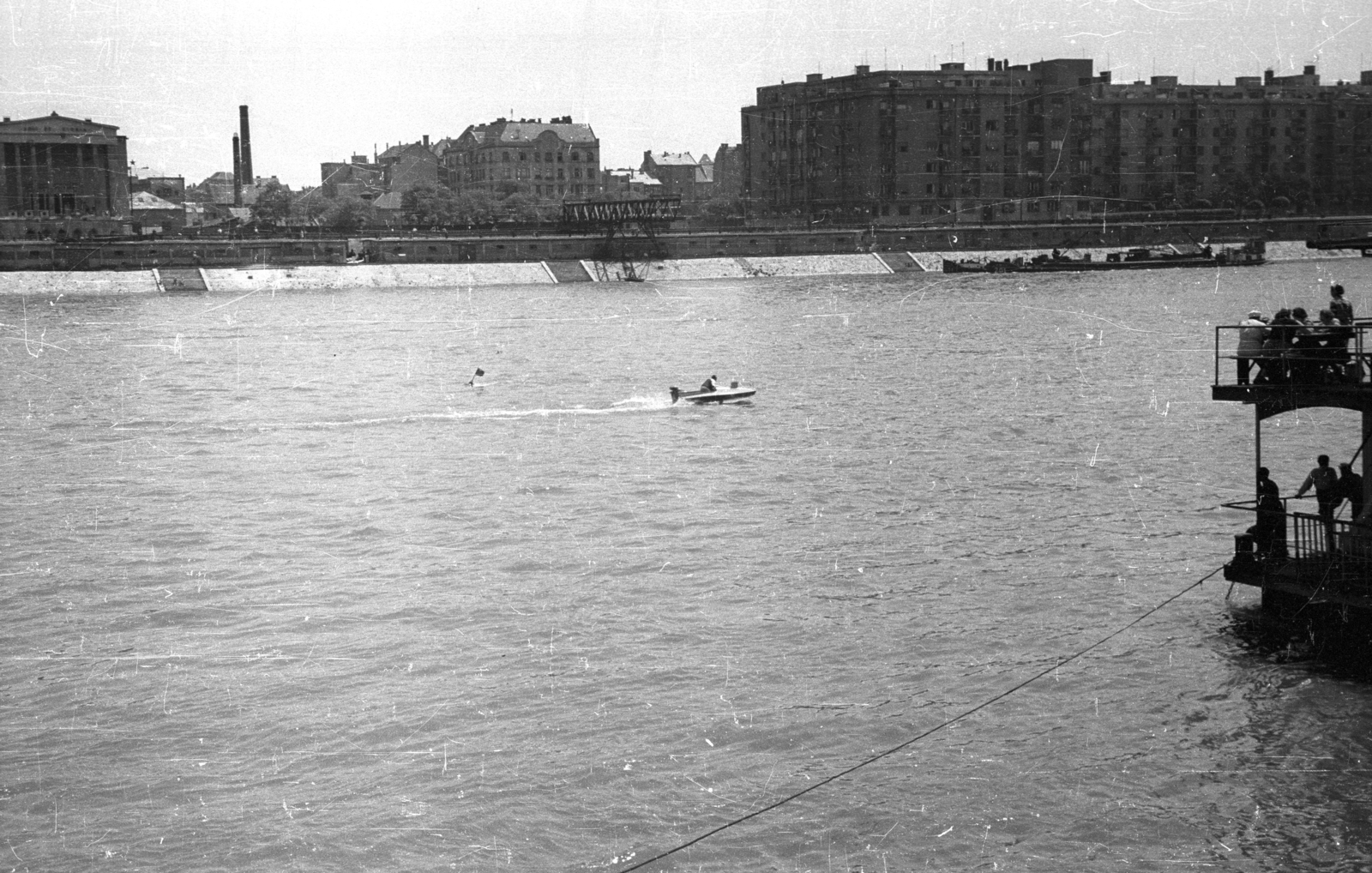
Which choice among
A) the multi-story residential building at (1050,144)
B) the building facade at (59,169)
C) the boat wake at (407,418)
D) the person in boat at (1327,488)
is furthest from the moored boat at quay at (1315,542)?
the multi-story residential building at (1050,144)

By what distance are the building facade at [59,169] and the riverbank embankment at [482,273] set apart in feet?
70.6

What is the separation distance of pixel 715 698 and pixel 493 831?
16.3ft

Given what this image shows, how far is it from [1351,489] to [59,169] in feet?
500

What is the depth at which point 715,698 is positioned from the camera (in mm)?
21375

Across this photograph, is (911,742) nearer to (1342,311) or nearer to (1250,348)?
(1250,348)

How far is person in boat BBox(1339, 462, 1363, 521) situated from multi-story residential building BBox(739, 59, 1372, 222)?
148 m

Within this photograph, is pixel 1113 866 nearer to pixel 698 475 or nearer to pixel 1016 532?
pixel 1016 532

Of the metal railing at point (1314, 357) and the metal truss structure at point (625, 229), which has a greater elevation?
the metal truss structure at point (625, 229)

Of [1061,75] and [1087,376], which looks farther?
[1061,75]

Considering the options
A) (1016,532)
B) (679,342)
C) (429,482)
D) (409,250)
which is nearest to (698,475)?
(429,482)

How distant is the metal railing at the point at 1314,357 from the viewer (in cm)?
2303

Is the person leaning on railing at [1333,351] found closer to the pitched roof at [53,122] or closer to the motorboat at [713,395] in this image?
the motorboat at [713,395]

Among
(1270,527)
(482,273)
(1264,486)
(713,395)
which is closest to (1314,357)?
(1264,486)

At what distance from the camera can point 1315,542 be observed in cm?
2345
